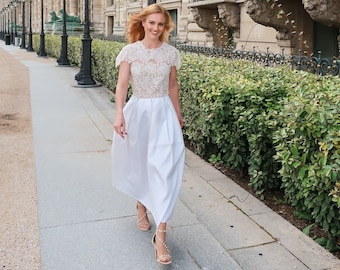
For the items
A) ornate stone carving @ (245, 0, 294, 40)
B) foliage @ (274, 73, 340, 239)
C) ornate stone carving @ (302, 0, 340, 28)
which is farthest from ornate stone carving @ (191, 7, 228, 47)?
foliage @ (274, 73, 340, 239)

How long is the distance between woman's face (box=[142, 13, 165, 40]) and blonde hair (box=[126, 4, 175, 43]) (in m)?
0.04

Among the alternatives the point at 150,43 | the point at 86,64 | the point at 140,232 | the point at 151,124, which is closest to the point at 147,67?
the point at 150,43

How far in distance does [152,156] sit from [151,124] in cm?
25

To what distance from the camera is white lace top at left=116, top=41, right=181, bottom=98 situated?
3648 mm

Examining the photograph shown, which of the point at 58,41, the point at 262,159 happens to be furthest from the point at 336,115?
the point at 58,41

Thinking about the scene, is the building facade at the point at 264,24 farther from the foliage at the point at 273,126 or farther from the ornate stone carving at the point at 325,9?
the foliage at the point at 273,126

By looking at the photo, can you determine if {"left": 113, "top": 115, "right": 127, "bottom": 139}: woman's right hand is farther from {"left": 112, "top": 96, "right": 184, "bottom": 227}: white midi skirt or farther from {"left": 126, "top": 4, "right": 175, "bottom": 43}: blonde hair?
{"left": 126, "top": 4, "right": 175, "bottom": 43}: blonde hair

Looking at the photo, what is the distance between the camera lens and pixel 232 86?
529 centimetres

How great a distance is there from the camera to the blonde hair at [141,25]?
3645mm

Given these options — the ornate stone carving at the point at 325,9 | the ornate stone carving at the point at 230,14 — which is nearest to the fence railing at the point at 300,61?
the ornate stone carving at the point at 325,9

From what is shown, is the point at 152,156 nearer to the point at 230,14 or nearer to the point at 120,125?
the point at 120,125

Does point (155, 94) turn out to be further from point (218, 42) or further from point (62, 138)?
point (218, 42)

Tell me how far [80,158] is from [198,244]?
3.04 meters

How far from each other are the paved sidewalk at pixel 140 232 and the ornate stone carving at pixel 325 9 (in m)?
3.89
